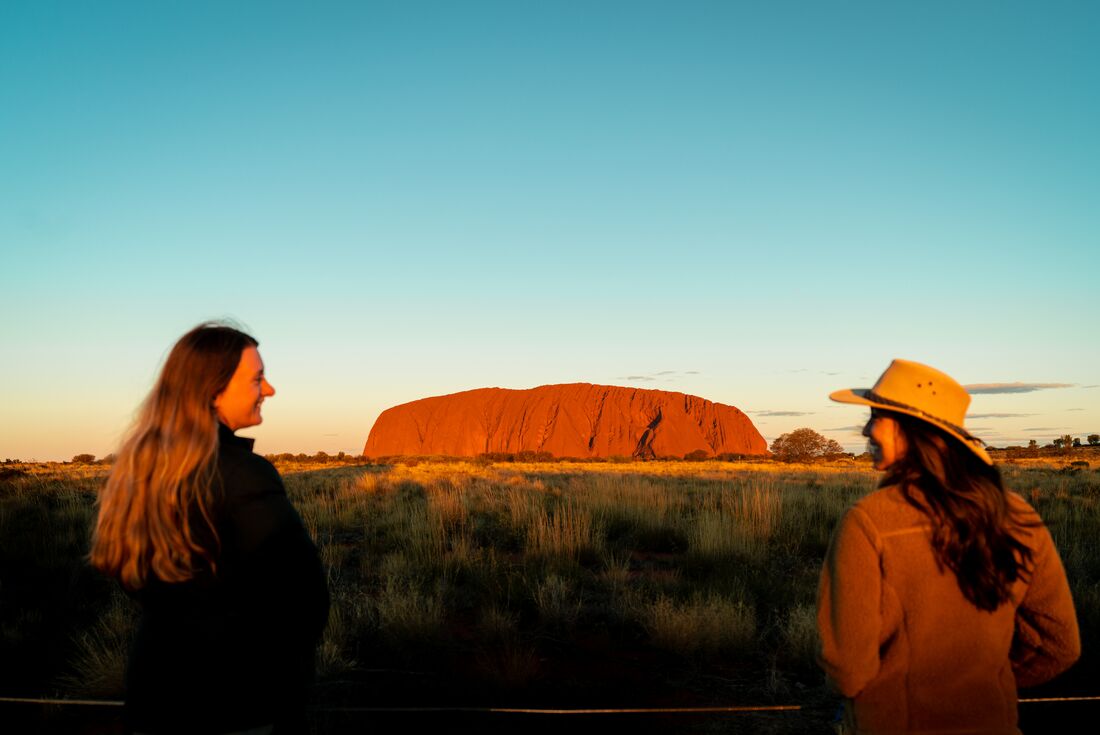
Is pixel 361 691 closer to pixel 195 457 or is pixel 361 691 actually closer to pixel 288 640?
pixel 288 640

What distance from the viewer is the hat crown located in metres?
1.93

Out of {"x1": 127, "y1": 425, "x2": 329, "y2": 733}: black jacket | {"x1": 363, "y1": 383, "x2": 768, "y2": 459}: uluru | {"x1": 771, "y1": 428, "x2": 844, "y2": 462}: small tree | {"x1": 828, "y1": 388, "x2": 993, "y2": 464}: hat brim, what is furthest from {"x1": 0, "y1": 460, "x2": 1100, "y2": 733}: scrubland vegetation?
{"x1": 363, "y1": 383, "x2": 768, "y2": 459}: uluru

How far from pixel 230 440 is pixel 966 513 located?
1.96 metres

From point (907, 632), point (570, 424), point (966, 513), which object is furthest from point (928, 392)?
point (570, 424)

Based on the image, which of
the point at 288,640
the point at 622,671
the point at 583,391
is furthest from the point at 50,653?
the point at 583,391

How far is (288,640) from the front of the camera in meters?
1.99

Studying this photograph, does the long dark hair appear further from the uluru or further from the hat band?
the uluru

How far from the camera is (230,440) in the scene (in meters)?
2.05

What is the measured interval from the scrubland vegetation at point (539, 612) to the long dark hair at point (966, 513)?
298 centimetres

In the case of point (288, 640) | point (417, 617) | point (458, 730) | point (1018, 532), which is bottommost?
point (458, 730)

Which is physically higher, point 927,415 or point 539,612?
point 927,415

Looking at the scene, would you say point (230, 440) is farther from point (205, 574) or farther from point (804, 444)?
point (804, 444)

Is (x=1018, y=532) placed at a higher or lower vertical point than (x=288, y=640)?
higher

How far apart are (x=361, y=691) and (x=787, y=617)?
3.52 metres
